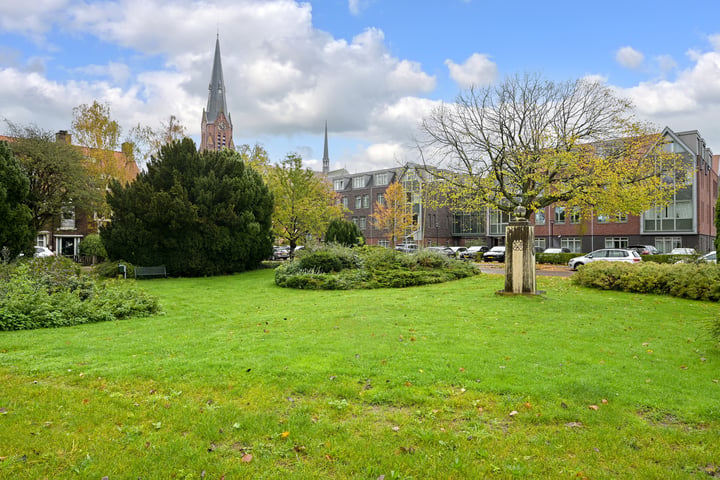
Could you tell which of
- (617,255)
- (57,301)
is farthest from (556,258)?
(57,301)

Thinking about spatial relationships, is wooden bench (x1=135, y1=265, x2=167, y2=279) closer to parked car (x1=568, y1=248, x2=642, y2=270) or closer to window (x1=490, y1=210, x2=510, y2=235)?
parked car (x1=568, y1=248, x2=642, y2=270)

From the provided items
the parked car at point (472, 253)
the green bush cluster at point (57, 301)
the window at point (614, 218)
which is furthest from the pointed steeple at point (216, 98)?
the green bush cluster at point (57, 301)

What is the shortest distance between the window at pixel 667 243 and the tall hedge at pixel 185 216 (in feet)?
131

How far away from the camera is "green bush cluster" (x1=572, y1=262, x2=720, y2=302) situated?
13383 mm

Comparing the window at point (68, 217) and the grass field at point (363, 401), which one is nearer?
the grass field at point (363, 401)

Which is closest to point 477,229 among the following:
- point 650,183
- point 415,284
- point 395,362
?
point 650,183

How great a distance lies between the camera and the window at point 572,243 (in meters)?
48.0

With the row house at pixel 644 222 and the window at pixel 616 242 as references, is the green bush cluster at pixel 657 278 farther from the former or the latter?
the window at pixel 616 242

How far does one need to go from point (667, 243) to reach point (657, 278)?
114 feet

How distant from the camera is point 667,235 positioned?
141ft

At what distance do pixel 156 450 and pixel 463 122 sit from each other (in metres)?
25.9

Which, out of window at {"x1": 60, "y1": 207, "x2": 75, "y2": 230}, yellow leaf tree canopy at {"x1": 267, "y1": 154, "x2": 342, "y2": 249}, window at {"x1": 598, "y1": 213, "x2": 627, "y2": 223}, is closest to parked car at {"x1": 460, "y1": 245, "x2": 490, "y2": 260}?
window at {"x1": 598, "y1": 213, "x2": 627, "y2": 223}

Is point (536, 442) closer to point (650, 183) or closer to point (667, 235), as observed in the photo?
point (650, 183)

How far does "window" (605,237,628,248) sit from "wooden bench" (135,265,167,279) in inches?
1690
